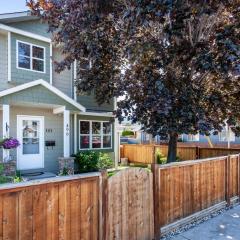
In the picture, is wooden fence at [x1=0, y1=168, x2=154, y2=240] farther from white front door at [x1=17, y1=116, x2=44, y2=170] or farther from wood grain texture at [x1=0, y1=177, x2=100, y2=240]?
white front door at [x1=17, y1=116, x2=44, y2=170]

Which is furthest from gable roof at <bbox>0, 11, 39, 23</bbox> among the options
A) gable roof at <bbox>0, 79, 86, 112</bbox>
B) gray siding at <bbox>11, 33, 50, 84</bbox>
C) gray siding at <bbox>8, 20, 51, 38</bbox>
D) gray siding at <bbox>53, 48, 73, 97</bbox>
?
gable roof at <bbox>0, 79, 86, 112</bbox>

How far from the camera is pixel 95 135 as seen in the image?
14.3 meters

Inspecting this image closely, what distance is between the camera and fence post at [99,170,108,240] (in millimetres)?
4465

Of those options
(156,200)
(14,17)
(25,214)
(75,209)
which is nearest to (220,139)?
(14,17)

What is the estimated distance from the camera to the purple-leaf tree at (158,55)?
6918 mm

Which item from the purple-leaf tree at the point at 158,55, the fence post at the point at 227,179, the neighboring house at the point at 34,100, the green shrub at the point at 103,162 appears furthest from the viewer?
the green shrub at the point at 103,162

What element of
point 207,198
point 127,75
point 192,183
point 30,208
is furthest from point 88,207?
point 127,75

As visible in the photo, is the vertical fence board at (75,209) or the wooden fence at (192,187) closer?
the vertical fence board at (75,209)

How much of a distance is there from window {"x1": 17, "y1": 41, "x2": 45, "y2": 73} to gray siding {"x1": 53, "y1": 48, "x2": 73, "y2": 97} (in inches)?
29.9

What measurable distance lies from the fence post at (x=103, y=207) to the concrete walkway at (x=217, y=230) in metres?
1.75

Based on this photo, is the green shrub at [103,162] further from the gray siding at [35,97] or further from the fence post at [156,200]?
the fence post at [156,200]

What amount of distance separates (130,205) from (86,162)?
7.64 m

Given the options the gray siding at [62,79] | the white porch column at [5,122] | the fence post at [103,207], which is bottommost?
the fence post at [103,207]

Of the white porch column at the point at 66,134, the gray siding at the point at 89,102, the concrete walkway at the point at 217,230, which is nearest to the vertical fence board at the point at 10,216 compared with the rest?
the concrete walkway at the point at 217,230
